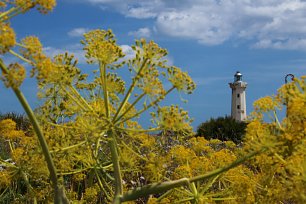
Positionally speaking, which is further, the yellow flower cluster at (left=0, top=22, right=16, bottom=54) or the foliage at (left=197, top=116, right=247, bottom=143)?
the foliage at (left=197, top=116, right=247, bottom=143)

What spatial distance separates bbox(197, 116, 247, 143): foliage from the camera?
2808 cm

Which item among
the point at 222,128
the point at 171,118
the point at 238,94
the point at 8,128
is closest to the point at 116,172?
the point at 171,118

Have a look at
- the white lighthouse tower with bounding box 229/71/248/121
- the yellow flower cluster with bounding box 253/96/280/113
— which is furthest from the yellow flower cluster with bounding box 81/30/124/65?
the white lighthouse tower with bounding box 229/71/248/121

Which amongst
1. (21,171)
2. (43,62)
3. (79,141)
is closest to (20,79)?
(43,62)

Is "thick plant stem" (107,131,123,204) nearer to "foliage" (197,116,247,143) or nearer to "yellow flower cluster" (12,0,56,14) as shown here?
"yellow flower cluster" (12,0,56,14)

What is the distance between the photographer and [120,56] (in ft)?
10.0

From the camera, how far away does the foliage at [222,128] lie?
92.1 feet

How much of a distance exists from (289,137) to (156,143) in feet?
3.69

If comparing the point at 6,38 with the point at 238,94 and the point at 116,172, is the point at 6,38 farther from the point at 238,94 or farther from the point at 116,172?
the point at 238,94

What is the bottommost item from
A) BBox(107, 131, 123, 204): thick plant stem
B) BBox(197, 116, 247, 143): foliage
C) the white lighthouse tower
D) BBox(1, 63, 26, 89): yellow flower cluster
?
BBox(107, 131, 123, 204): thick plant stem

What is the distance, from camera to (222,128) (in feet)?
94.9

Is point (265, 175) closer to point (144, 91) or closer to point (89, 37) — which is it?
point (144, 91)

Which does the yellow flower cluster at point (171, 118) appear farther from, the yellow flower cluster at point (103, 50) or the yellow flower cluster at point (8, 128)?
the yellow flower cluster at point (8, 128)

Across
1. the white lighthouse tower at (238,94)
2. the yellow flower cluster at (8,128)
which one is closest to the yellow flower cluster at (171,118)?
the yellow flower cluster at (8,128)
